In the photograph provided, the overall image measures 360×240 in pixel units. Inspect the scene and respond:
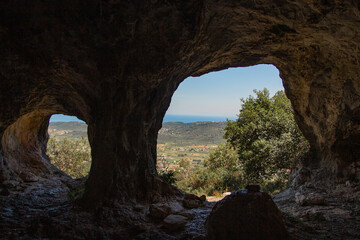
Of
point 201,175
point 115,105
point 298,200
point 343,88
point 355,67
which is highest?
point 355,67

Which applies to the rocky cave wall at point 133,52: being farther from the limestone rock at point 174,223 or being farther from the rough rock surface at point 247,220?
the rough rock surface at point 247,220

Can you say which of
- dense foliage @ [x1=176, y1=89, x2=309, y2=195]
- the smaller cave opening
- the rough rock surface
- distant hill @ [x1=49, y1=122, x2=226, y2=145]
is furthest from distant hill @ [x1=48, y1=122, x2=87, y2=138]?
the rough rock surface

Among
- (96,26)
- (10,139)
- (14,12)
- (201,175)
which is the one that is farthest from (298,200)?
(201,175)

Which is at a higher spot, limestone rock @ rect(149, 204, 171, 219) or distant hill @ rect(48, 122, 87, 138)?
limestone rock @ rect(149, 204, 171, 219)

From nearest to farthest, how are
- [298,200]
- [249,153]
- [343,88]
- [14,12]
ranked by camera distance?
[14,12] → [343,88] → [298,200] → [249,153]

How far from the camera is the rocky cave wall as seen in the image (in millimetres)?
5086

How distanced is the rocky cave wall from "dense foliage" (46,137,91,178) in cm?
1793

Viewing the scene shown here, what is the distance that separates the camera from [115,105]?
5961 mm

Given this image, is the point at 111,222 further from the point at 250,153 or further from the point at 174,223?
the point at 250,153

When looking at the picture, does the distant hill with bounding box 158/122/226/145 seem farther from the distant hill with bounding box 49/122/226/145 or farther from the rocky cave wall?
the rocky cave wall

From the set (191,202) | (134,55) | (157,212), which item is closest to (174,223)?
(157,212)

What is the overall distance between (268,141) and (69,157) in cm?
2308

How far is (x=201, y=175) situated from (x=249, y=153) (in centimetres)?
897

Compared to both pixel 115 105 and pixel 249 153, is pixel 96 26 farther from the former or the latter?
pixel 249 153
